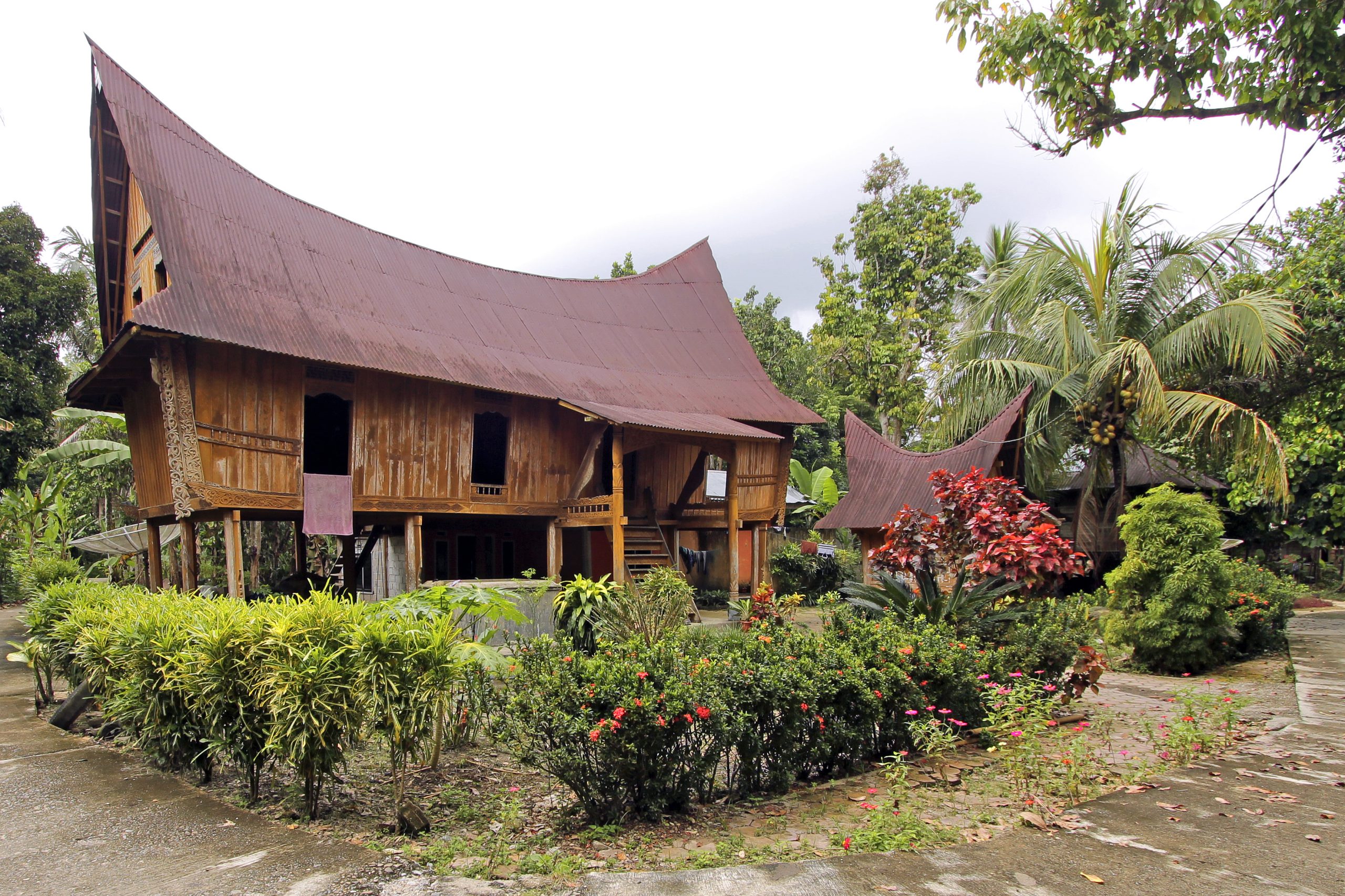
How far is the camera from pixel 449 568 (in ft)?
59.4

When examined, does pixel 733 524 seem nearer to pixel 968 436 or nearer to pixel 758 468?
pixel 758 468

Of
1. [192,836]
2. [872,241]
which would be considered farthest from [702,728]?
[872,241]

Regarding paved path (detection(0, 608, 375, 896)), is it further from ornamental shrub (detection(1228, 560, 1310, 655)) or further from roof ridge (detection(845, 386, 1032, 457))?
roof ridge (detection(845, 386, 1032, 457))

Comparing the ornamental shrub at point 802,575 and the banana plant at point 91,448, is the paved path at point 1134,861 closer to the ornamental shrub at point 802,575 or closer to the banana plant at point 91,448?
the ornamental shrub at point 802,575

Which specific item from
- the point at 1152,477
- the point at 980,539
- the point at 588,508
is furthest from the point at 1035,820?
the point at 1152,477

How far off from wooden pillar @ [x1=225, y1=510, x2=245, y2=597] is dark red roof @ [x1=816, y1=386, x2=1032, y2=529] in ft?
33.0

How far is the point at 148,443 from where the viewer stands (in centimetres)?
1305

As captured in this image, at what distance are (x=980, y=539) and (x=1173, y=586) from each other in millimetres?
3225

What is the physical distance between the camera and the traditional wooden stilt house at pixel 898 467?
1418 cm

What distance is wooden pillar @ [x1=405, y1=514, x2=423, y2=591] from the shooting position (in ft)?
42.6

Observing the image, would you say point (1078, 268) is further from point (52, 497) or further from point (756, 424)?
point (52, 497)

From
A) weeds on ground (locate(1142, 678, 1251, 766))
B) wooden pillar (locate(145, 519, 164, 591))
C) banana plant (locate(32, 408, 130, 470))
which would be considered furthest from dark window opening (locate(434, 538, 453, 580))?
weeds on ground (locate(1142, 678, 1251, 766))

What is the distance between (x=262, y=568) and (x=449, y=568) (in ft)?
22.1

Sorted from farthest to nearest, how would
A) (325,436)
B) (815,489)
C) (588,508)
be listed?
(815,489), (325,436), (588,508)
